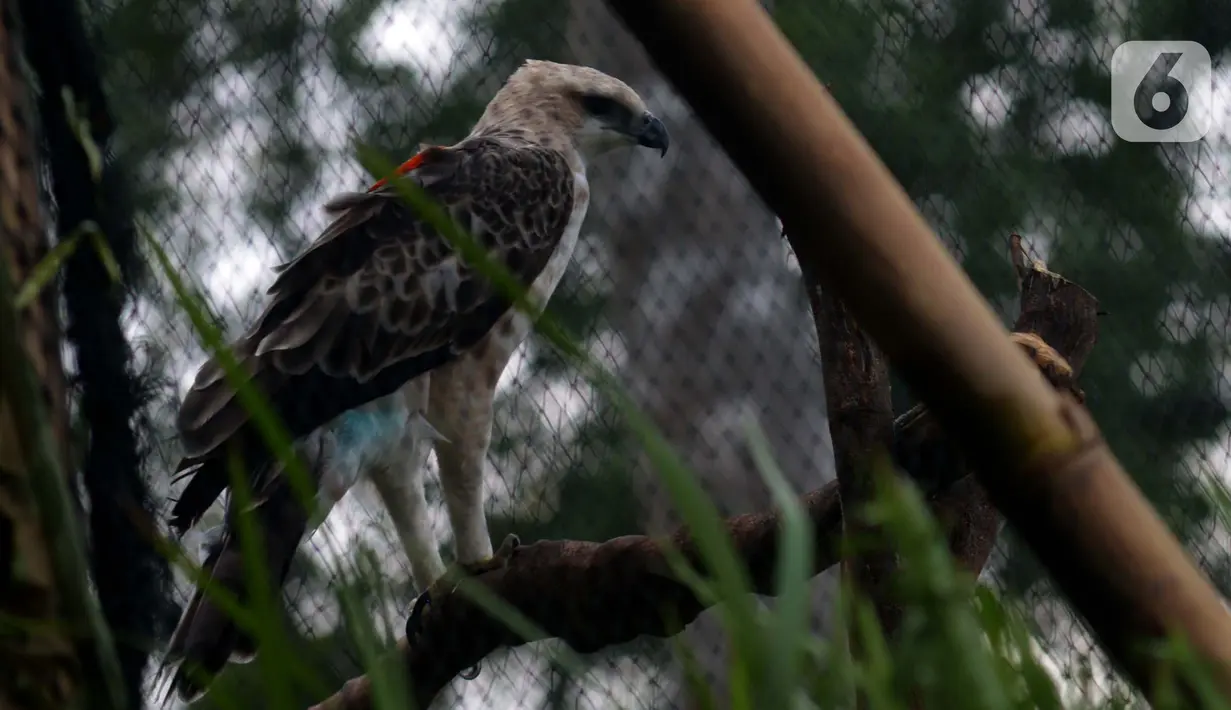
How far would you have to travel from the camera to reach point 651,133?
2008 mm

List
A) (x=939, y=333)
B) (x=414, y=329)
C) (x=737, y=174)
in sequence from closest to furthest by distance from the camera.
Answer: (x=939, y=333)
(x=414, y=329)
(x=737, y=174)

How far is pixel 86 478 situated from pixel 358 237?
0.80 m

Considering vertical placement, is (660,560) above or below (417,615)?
above

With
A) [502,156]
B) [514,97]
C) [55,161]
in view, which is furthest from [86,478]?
[514,97]

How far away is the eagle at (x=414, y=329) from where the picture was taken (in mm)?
1640

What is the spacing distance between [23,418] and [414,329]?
116 cm

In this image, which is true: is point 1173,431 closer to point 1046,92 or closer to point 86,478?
point 1046,92

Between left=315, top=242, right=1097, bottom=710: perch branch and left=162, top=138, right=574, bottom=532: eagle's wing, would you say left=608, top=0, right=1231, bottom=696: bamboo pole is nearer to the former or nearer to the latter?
left=315, top=242, right=1097, bottom=710: perch branch

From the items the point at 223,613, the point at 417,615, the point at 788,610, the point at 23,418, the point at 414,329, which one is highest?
the point at 23,418

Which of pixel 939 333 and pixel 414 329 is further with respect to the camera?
pixel 414 329

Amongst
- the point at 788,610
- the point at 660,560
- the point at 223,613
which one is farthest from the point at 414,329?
the point at 788,610

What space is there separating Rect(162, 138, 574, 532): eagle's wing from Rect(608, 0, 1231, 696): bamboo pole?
1.09 m

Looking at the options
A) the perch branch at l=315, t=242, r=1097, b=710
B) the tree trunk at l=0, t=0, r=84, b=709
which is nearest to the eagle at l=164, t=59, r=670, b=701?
the perch branch at l=315, t=242, r=1097, b=710

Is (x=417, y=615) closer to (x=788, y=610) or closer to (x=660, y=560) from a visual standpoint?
(x=660, y=560)
